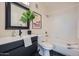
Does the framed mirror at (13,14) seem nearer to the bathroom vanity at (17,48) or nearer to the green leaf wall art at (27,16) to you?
the green leaf wall art at (27,16)

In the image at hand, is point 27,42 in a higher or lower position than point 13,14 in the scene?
lower

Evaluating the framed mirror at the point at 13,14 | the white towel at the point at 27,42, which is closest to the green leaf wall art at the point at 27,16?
the framed mirror at the point at 13,14

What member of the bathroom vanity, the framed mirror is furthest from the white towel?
the framed mirror

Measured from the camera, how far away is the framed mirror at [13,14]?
143 cm

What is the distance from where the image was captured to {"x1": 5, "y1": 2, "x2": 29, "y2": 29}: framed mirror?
1.43 meters

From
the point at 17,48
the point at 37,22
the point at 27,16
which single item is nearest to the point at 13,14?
the point at 27,16

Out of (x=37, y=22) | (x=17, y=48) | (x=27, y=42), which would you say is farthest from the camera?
(x=37, y=22)

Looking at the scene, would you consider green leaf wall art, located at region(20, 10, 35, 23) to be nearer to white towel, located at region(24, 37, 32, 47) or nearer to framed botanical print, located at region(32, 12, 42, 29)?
framed botanical print, located at region(32, 12, 42, 29)

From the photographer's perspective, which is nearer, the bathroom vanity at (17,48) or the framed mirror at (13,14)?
the bathroom vanity at (17,48)

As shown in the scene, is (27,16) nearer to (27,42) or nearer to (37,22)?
(37,22)

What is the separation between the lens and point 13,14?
149 centimetres

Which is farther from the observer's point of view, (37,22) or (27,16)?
(37,22)

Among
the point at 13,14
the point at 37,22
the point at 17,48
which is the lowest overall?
the point at 17,48

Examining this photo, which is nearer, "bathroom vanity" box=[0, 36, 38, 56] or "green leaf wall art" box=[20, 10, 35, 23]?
"bathroom vanity" box=[0, 36, 38, 56]
